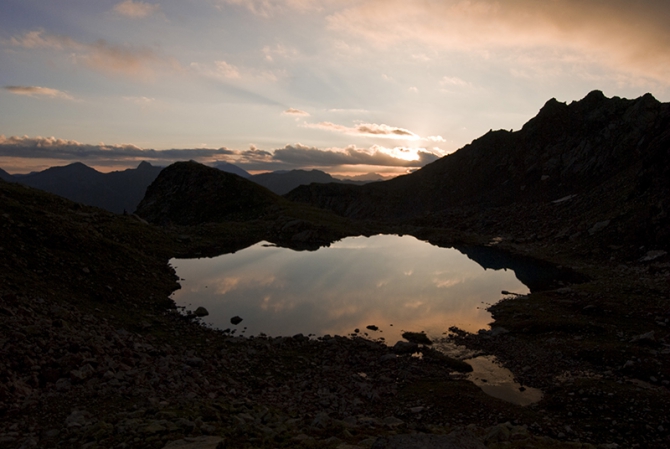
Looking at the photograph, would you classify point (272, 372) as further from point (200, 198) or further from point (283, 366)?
point (200, 198)

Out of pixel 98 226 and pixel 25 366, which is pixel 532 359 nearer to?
pixel 25 366

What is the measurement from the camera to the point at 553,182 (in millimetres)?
86312

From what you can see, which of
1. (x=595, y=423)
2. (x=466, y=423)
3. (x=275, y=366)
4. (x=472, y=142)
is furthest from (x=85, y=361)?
(x=472, y=142)

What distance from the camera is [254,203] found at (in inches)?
3039

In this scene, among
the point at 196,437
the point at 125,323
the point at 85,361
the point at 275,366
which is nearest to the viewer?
the point at 196,437

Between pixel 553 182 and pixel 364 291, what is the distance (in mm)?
72360

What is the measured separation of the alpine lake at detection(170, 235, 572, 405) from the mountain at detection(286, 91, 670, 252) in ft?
46.6

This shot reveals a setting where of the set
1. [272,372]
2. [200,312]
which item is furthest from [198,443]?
[200,312]

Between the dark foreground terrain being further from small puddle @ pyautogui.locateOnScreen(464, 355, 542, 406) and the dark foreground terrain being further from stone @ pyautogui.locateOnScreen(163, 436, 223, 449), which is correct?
small puddle @ pyautogui.locateOnScreen(464, 355, 542, 406)

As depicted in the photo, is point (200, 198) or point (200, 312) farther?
point (200, 198)

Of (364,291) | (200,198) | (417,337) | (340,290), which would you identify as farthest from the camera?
(200,198)

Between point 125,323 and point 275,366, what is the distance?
970cm

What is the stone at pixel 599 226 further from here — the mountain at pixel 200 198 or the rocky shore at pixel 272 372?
the mountain at pixel 200 198

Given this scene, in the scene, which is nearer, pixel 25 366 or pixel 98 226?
pixel 25 366
